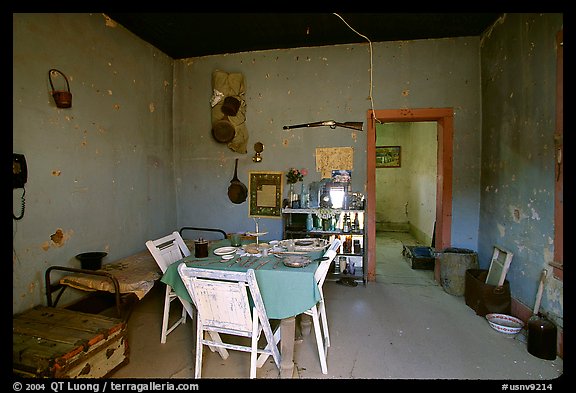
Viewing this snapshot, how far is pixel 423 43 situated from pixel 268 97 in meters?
2.24

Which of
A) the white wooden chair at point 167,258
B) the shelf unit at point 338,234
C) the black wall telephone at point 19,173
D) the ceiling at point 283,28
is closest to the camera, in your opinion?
the black wall telephone at point 19,173

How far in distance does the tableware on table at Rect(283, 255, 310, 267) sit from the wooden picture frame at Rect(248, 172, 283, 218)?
2.18 meters

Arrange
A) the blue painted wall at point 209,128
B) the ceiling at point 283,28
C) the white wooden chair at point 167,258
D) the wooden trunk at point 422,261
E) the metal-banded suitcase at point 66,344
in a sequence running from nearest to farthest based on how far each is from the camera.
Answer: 1. the metal-banded suitcase at point 66,344
2. the white wooden chair at point 167,258
3. the blue painted wall at point 209,128
4. the ceiling at point 283,28
5. the wooden trunk at point 422,261

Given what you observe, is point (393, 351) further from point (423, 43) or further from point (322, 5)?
point (423, 43)

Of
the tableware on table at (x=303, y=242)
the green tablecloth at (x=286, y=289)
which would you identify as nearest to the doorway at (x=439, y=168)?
the tableware on table at (x=303, y=242)

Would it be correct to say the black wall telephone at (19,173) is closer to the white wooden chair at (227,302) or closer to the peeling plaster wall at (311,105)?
the white wooden chair at (227,302)

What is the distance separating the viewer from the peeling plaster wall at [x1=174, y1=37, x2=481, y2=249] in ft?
13.8

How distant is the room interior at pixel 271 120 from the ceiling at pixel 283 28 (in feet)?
0.09

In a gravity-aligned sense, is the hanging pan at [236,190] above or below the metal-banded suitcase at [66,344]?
above

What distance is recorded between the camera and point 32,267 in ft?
9.02

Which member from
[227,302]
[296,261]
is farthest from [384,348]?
[227,302]

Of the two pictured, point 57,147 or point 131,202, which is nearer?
point 57,147

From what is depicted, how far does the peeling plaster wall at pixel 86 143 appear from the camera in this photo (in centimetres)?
271

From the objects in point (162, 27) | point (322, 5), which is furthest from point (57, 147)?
point (322, 5)
